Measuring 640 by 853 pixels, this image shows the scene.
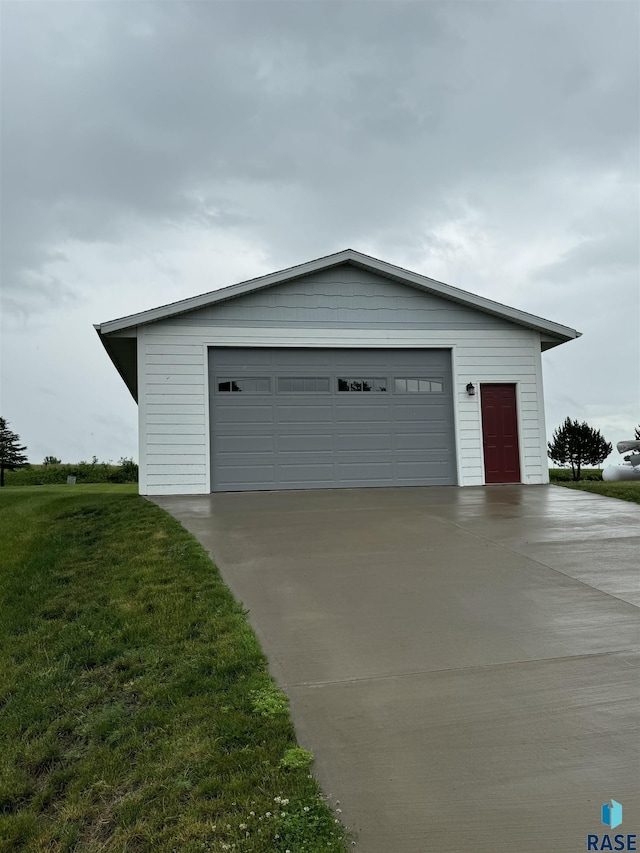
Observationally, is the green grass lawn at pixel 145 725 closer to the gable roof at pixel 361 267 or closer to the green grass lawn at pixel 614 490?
the gable roof at pixel 361 267

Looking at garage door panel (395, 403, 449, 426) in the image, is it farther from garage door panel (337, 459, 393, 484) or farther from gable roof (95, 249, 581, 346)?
gable roof (95, 249, 581, 346)

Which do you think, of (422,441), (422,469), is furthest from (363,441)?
(422,469)

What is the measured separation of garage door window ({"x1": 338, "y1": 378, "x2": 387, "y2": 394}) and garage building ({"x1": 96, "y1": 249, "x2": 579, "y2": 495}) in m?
0.02

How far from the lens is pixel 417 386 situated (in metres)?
13.6

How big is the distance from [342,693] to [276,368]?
32.1 ft

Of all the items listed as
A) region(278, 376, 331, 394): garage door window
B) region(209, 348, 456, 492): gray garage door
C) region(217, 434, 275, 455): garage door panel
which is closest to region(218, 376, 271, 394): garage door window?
region(209, 348, 456, 492): gray garage door

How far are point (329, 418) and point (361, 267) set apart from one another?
328cm

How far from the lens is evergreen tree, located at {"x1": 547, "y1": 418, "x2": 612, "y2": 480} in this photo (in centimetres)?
3541

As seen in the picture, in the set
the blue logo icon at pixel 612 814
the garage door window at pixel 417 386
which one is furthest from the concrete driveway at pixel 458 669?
the garage door window at pixel 417 386

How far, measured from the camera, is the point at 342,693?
12.3 ft

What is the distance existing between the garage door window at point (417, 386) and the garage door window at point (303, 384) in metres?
1.51

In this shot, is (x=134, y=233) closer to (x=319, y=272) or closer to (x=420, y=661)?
(x=319, y=272)

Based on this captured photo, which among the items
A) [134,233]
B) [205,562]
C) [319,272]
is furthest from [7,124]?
[205,562]

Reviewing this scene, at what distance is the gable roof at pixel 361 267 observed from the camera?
12250 mm
